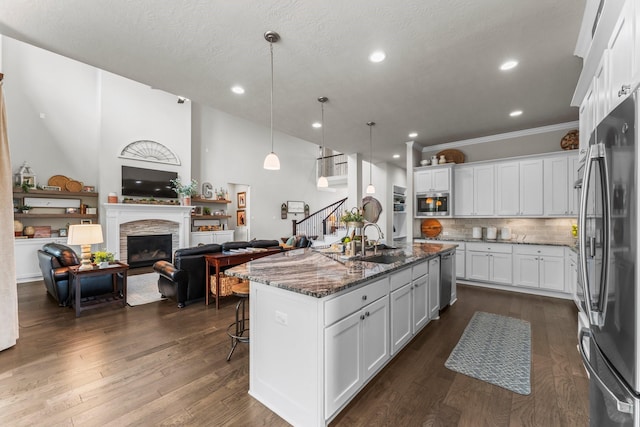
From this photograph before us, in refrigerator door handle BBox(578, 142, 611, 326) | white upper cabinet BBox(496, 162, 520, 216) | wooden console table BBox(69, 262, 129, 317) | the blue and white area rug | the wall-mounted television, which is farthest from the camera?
the wall-mounted television

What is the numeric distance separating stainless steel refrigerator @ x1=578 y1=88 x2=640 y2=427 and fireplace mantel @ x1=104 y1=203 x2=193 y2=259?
834cm

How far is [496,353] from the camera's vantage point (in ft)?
9.25

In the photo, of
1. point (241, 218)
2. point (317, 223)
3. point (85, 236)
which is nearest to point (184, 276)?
point (85, 236)

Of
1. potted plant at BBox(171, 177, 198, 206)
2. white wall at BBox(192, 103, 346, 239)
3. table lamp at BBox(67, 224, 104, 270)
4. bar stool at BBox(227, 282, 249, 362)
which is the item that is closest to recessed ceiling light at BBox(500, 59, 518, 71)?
bar stool at BBox(227, 282, 249, 362)

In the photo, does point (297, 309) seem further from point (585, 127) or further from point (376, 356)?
point (585, 127)

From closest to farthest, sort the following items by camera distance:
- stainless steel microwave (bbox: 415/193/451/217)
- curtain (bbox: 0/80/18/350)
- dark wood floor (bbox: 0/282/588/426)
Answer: dark wood floor (bbox: 0/282/588/426) < curtain (bbox: 0/80/18/350) < stainless steel microwave (bbox: 415/193/451/217)

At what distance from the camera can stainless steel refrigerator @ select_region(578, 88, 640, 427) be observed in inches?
42.1

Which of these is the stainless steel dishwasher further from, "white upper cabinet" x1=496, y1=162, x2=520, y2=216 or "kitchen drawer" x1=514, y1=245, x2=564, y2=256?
"white upper cabinet" x1=496, y1=162, x2=520, y2=216

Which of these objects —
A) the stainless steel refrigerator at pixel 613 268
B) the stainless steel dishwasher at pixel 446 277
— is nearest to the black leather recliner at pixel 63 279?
the stainless steel dishwasher at pixel 446 277

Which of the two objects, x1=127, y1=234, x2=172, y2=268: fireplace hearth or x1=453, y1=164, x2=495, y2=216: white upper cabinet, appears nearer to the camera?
x1=453, y1=164, x2=495, y2=216: white upper cabinet

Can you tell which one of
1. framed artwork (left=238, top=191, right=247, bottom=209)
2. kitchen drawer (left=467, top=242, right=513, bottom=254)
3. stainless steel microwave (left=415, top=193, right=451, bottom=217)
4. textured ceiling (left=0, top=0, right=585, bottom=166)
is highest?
textured ceiling (left=0, top=0, right=585, bottom=166)

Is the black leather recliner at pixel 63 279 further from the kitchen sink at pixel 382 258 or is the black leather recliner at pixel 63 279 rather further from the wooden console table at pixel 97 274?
the kitchen sink at pixel 382 258

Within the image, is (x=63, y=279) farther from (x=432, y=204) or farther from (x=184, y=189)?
(x=432, y=204)

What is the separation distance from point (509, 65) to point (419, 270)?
2545 mm
